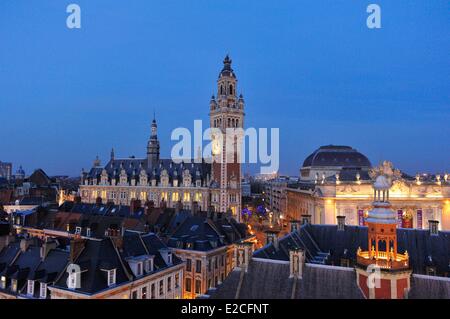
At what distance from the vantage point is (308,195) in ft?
262

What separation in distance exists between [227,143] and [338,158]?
43.0m

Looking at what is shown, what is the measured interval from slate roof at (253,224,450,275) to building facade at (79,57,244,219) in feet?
134

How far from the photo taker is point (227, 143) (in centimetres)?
7956

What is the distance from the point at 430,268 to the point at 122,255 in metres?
25.2

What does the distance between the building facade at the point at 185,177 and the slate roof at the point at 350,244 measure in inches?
1602

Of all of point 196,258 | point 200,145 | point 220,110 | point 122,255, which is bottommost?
point 196,258

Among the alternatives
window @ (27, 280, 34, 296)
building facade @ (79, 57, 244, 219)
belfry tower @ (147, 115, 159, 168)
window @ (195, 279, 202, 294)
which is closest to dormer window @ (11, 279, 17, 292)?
window @ (27, 280, 34, 296)

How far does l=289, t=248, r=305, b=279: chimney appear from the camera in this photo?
69.6 ft

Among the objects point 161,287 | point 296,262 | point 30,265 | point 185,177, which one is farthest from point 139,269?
point 185,177

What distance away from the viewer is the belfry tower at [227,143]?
77312 millimetres

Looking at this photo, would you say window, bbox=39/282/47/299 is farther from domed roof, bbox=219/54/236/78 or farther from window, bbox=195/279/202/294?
domed roof, bbox=219/54/236/78

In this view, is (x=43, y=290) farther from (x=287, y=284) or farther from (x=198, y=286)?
(x=287, y=284)
